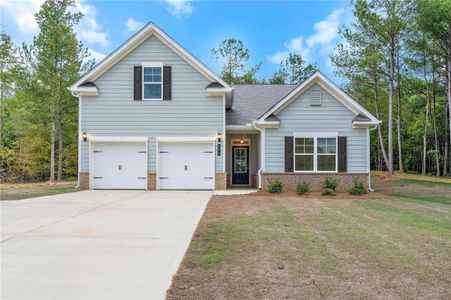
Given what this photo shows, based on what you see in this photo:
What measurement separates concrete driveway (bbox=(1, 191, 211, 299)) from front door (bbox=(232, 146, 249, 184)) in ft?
26.8

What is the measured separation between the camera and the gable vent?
1486cm

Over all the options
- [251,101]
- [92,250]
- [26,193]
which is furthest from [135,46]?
[92,250]

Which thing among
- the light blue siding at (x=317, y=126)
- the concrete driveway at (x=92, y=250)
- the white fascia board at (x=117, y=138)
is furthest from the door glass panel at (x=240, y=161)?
the concrete driveway at (x=92, y=250)

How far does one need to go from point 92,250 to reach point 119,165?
35.3 ft

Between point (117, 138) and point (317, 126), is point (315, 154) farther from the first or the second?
point (117, 138)

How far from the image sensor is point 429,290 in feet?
12.7

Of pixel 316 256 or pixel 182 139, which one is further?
pixel 182 139

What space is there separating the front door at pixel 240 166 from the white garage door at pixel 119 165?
176 inches

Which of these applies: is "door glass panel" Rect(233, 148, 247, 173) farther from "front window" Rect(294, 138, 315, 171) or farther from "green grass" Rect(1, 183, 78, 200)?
"green grass" Rect(1, 183, 78, 200)

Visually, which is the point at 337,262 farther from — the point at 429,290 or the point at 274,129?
the point at 274,129

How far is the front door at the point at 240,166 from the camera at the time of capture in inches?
707

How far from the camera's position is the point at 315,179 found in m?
14.7

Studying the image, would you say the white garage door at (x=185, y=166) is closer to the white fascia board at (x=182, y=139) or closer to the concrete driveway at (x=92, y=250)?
the white fascia board at (x=182, y=139)

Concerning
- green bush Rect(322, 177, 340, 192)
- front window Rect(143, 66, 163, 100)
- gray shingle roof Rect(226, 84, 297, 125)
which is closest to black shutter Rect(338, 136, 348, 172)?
green bush Rect(322, 177, 340, 192)
